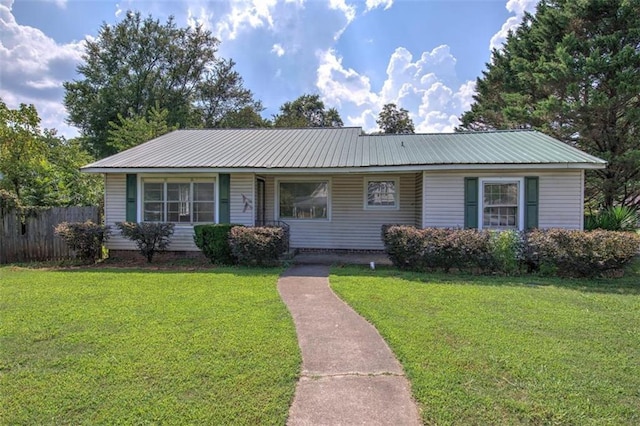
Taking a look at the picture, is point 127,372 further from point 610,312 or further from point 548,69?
point 548,69

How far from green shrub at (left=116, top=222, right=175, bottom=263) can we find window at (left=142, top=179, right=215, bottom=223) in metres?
1.00

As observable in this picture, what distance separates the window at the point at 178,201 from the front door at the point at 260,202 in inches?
53.1

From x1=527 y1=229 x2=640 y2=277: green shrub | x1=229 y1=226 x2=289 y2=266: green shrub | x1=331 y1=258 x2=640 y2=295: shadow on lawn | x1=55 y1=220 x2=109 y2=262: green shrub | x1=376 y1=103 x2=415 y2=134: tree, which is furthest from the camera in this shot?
x1=376 y1=103 x2=415 y2=134: tree

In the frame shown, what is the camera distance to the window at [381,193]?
1162cm

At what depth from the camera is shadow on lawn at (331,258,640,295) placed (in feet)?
23.4

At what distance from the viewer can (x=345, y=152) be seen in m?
11.9

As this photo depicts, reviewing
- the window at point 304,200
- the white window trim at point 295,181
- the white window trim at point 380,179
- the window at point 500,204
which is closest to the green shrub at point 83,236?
the white window trim at point 295,181

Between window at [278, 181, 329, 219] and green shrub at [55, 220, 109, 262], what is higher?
window at [278, 181, 329, 219]

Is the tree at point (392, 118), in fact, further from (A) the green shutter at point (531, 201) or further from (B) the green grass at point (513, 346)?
(B) the green grass at point (513, 346)

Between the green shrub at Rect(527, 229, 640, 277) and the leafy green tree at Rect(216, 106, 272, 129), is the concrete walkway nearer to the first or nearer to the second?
the green shrub at Rect(527, 229, 640, 277)

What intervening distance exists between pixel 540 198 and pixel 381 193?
438 cm

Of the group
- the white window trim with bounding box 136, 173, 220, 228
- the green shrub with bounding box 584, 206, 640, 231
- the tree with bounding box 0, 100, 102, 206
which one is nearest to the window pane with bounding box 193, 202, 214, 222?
the white window trim with bounding box 136, 173, 220, 228

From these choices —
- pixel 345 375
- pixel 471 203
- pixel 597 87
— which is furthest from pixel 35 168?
pixel 597 87

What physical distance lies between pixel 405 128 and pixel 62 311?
3804 cm
